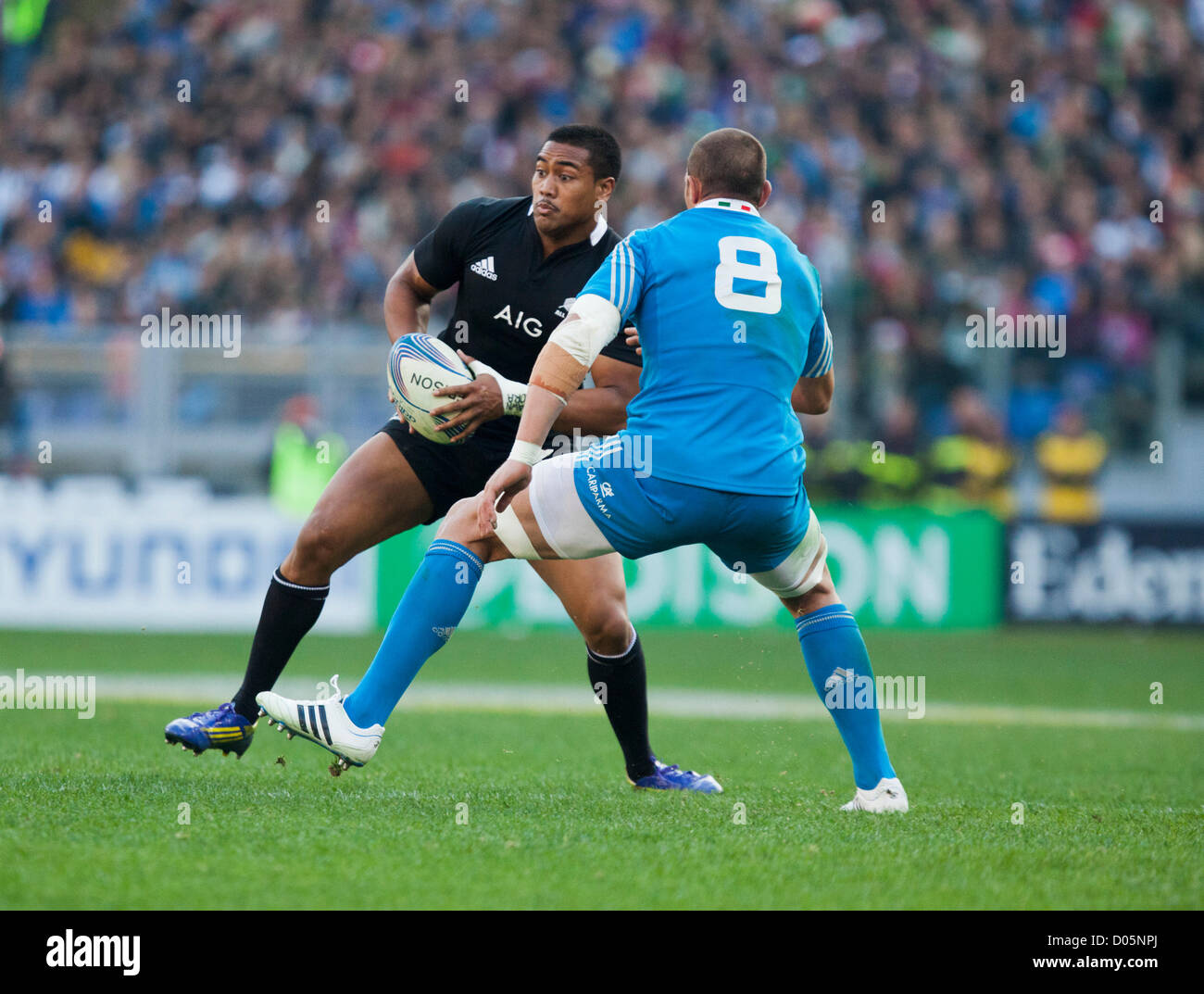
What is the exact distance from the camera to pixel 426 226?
1744 centimetres

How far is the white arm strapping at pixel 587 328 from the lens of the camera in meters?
4.86

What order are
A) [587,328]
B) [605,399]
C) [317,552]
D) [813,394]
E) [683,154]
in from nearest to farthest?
[587,328] < [813,394] < [605,399] < [317,552] < [683,154]

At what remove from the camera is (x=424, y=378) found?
560 centimetres

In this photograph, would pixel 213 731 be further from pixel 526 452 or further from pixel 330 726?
pixel 526 452

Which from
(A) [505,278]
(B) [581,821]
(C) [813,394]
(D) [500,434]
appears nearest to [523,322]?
(A) [505,278]

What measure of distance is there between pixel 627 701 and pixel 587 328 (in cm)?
185

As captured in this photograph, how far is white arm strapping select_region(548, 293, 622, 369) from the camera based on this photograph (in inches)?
191

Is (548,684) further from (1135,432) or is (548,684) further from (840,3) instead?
(840,3)

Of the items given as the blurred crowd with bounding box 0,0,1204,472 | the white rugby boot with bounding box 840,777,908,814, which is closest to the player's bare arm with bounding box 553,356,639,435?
the white rugby boot with bounding box 840,777,908,814

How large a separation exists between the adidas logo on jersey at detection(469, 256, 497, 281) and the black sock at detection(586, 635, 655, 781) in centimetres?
155

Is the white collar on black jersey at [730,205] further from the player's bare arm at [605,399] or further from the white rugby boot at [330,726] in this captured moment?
the white rugby boot at [330,726]

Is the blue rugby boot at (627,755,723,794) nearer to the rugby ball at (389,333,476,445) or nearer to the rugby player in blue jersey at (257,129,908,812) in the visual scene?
the rugby player in blue jersey at (257,129,908,812)

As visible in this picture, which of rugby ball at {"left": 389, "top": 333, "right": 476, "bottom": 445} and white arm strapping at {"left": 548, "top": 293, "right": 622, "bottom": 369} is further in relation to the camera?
rugby ball at {"left": 389, "top": 333, "right": 476, "bottom": 445}
